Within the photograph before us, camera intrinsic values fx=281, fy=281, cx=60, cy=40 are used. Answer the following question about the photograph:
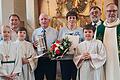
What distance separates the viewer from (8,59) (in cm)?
405

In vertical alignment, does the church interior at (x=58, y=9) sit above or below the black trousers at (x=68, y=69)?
above

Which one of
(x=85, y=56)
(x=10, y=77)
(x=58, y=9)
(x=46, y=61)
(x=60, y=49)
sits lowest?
(x=10, y=77)

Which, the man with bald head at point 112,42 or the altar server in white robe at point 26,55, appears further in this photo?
the altar server in white robe at point 26,55

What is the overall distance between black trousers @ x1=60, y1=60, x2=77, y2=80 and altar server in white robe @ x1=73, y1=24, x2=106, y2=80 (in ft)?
1.06

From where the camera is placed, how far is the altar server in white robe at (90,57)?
4141 mm

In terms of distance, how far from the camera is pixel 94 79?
4227mm

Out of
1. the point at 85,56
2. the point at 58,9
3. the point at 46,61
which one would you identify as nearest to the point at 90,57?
the point at 85,56

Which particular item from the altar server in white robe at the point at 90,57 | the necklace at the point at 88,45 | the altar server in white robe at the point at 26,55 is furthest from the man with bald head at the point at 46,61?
the necklace at the point at 88,45

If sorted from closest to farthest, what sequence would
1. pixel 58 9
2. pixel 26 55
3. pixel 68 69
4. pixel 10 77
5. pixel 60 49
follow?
pixel 10 77
pixel 60 49
pixel 26 55
pixel 68 69
pixel 58 9

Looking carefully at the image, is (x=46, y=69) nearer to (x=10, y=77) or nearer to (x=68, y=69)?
(x=68, y=69)

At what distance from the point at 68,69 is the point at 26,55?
739 millimetres

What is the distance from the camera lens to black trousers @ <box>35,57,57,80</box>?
4.65 metres

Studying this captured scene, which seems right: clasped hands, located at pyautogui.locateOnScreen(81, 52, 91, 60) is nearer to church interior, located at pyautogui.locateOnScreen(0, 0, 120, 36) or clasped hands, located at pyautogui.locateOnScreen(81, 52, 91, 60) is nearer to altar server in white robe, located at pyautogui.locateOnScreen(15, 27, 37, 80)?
altar server in white robe, located at pyautogui.locateOnScreen(15, 27, 37, 80)

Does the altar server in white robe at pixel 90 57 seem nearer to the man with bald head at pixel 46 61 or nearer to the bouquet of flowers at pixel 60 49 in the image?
the bouquet of flowers at pixel 60 49
